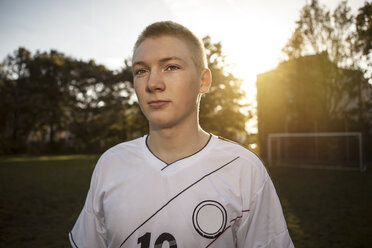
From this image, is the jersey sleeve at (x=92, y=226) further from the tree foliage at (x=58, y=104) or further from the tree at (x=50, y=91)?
the tree at (x=50, y=91)

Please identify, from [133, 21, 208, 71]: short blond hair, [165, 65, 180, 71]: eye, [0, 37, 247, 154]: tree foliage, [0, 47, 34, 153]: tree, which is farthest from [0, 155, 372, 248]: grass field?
[0, 47, 34, 153]: tree

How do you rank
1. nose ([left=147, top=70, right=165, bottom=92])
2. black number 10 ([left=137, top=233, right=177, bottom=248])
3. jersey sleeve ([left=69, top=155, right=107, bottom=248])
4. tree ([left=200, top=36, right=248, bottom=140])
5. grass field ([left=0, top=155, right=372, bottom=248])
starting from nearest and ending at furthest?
black number 10 ([left=137, top=233, right=177, bottom=248]) → nose ([left=147, top=70, right=165, bottom=92]) → jersey sleeve ([left=69, top=155, right=107, bottom=248]) → grass field ([left=0, top=155, right=372, bottom=248]) → tree ([left=200, top=36, right=248, bottom=140])

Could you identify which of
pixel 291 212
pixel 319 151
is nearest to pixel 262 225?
pixel 291 212

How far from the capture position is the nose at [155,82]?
165 cm

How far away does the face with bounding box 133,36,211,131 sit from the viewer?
5.49ft

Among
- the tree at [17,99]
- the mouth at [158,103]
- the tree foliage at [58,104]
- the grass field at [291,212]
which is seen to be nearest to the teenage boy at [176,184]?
the mouth at [158,103]

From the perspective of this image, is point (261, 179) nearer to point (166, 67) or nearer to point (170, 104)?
point (170, 104)

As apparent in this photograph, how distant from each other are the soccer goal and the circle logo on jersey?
59.3 feet

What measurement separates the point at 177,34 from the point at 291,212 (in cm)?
644

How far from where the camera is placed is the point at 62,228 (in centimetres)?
581

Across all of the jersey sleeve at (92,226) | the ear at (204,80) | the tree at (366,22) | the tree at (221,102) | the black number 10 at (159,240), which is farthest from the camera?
the tree at (221,102)

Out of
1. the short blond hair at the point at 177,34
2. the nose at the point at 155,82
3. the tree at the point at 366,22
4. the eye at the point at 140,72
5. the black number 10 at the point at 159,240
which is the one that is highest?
the tree at the point at 366,22

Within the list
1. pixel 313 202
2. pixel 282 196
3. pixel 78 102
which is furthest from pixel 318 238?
pixel 78 102

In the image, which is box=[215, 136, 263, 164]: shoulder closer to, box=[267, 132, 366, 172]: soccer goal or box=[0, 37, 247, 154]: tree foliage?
box=[267, 132, 366, 172]: soccer goal
